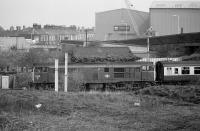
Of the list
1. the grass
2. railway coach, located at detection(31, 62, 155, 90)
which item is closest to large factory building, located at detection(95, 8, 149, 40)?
railway coach, located at detection(31, 62, 155, 90)

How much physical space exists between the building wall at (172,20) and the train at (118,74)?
1945 inches

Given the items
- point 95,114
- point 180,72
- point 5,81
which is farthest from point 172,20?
point 95,114

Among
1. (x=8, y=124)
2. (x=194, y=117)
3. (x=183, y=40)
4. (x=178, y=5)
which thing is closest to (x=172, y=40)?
(x=183, y=40)

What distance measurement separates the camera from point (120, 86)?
31.2 m

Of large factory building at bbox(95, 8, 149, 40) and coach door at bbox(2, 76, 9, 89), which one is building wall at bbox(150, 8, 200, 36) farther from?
coach door at bbox(2, 76, 9, 89)

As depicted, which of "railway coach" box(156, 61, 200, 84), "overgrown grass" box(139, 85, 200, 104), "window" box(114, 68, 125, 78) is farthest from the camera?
"railway coach" box(156, 61, 200, 84)

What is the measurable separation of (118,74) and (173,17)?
2112 inches

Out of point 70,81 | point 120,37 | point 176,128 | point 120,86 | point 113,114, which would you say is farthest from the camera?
point 120,37

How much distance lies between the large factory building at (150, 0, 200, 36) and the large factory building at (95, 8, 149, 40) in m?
8.21

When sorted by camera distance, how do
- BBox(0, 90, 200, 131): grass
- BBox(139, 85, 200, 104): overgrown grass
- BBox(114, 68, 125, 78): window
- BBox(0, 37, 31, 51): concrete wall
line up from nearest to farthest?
BBox(0, 90, 200, 131): grass, BBox(139, 85, 200, 104): overgrown grass, BBox(114, 68, 125, 78): window, BBox(0, 37, 31, 51): concrete wall

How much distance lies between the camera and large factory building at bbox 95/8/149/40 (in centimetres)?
8919

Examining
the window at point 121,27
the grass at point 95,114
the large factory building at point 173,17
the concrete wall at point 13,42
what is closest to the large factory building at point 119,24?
the window at point 121,27

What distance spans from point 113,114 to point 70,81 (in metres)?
14.7

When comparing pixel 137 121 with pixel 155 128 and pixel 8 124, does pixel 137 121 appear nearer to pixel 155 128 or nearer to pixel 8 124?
pixel 155 128
